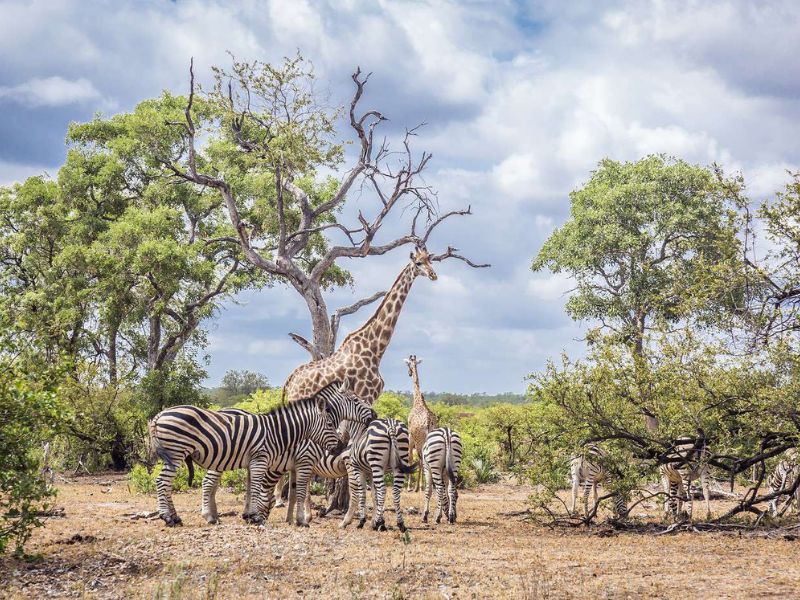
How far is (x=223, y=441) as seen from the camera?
42.4ft

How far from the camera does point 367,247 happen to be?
21219 millimetres

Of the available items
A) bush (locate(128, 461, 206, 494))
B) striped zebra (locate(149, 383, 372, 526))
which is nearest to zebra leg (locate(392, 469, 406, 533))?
striped zebra (locate(149, 383, 372, 526))

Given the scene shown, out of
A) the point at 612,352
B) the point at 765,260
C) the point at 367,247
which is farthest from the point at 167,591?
the point at 367,247

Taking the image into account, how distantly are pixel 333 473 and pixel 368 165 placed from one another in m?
9.69

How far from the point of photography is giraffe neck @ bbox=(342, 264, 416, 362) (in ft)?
55.3

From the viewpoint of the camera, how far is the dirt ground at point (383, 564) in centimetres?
891

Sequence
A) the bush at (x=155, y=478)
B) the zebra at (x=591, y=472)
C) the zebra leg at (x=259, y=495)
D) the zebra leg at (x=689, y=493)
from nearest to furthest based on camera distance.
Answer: the zebra leg at (x=259, y=495)
the zebra leg at (x=689, y=493)
the zebra at (x=591, y=472)
the bush at (x=155, y=478)

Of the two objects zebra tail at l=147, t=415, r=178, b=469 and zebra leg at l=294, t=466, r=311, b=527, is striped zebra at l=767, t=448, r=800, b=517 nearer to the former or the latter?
zebra leg at l=294, t=466, r=311, b=527

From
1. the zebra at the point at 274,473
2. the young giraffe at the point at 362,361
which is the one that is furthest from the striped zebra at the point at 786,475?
the zebra at the point at 274,473

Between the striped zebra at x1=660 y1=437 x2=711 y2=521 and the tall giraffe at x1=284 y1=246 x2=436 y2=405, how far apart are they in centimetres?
576

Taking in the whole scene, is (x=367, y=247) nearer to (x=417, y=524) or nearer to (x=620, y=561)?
(x=417, y=524)

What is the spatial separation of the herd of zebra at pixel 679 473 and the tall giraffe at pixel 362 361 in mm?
4297

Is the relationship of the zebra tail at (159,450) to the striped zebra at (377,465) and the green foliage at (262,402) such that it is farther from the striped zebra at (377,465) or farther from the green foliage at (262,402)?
the green foliage at (262,402)

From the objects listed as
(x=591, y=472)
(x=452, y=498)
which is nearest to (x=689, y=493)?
(x=591, y=472)
